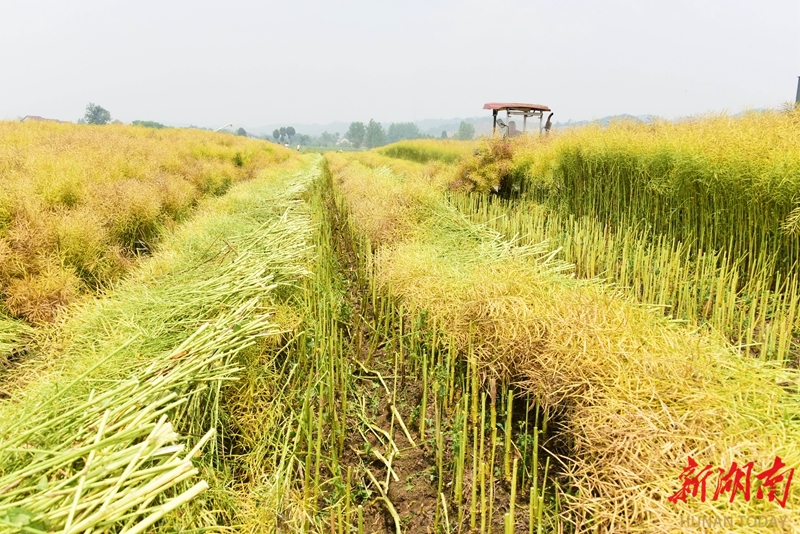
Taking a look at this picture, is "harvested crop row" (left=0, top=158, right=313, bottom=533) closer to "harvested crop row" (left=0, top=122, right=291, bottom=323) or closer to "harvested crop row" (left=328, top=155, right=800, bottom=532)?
"harvested crop row" (left=0, top=122, right=291, bottom=323)

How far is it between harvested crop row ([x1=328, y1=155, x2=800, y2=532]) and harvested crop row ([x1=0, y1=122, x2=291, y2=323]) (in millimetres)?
3145

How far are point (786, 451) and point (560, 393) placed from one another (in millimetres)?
992

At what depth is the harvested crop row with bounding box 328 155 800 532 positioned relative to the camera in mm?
1682

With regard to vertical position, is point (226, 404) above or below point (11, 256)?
below

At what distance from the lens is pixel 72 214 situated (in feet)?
16.0

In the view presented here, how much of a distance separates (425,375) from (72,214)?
4421mm

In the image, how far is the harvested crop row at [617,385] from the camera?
1.68 m

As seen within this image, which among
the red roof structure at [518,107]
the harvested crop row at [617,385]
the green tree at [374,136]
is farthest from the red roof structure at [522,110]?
the green tree at [374,136]

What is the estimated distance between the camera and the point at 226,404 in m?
2.44

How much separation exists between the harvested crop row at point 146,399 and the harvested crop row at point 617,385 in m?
1.38

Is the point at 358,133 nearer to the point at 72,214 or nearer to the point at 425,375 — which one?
the point at 72,214

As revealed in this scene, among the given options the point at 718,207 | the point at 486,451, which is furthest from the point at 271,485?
the point at 718,207

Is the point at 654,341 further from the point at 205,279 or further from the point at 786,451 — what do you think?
the point at 205,279

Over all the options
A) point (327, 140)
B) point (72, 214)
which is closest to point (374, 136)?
point (327, 140)
